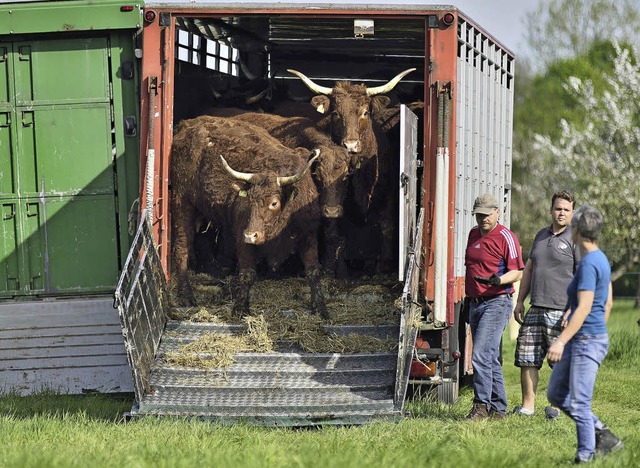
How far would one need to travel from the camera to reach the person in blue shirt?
23.5ft

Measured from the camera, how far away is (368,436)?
8.27m

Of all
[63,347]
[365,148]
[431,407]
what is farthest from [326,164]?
[63,347]

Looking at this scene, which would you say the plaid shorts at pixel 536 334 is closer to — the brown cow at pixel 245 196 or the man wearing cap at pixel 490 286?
the man wearing cap at pixel 490 286

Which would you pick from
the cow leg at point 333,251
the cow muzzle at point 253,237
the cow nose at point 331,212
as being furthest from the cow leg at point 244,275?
the cow leg at point 333,251

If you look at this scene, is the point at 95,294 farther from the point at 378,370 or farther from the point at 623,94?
the point at 623,94

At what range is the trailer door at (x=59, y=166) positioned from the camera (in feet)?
37.8

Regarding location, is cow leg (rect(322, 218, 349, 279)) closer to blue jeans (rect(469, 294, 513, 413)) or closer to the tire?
the tire

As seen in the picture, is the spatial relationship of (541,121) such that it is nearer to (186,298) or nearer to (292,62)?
(292,62)

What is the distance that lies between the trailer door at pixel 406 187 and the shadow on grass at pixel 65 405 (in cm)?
269

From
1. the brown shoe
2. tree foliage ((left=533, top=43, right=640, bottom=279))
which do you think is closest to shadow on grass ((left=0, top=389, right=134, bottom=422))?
the brown shoe

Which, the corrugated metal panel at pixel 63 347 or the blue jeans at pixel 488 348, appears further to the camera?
the corrugated metal panel at pixel 63 347

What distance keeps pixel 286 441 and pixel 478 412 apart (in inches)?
74.6

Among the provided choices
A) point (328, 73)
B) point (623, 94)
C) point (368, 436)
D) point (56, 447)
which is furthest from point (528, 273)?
point (623, 94)

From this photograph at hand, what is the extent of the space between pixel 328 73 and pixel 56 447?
813cm
